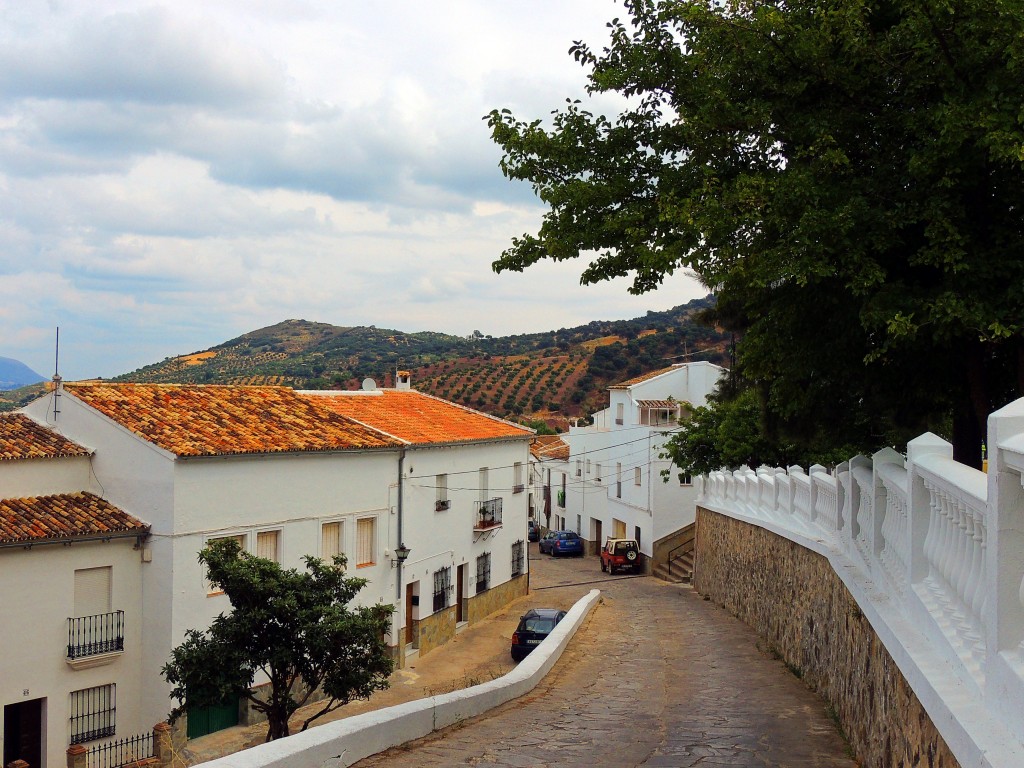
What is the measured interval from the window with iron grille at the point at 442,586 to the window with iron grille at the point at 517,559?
18.2 feet

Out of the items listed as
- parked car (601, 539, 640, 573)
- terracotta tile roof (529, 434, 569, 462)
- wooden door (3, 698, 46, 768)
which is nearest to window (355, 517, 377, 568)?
wooden door (3, 698, 46, 768)

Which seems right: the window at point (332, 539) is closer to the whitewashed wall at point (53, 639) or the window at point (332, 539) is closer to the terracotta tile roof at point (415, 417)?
the terracotta tile roof at point (415, 417)

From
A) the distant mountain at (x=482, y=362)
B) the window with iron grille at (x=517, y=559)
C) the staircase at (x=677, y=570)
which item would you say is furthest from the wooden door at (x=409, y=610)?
the distant mountain at (x=482, y=362)

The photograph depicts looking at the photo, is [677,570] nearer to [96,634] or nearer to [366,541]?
[366,541]

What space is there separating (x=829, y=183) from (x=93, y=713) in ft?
52.5

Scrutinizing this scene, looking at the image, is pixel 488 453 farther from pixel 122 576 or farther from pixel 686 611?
pixel 122 576

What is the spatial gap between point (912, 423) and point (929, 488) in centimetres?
497

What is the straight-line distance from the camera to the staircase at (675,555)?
34.3 m

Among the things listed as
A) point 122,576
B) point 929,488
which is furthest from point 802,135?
point 122,576

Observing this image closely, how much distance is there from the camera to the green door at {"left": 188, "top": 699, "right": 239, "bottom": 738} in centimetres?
1738

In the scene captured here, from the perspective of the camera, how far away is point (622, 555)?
126 feet

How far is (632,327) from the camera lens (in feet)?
337

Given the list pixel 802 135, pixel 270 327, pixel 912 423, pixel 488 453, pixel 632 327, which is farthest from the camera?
pixel 270 327

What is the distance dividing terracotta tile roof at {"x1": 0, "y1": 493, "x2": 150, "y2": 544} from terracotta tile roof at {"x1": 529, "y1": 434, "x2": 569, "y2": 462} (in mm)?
37223
